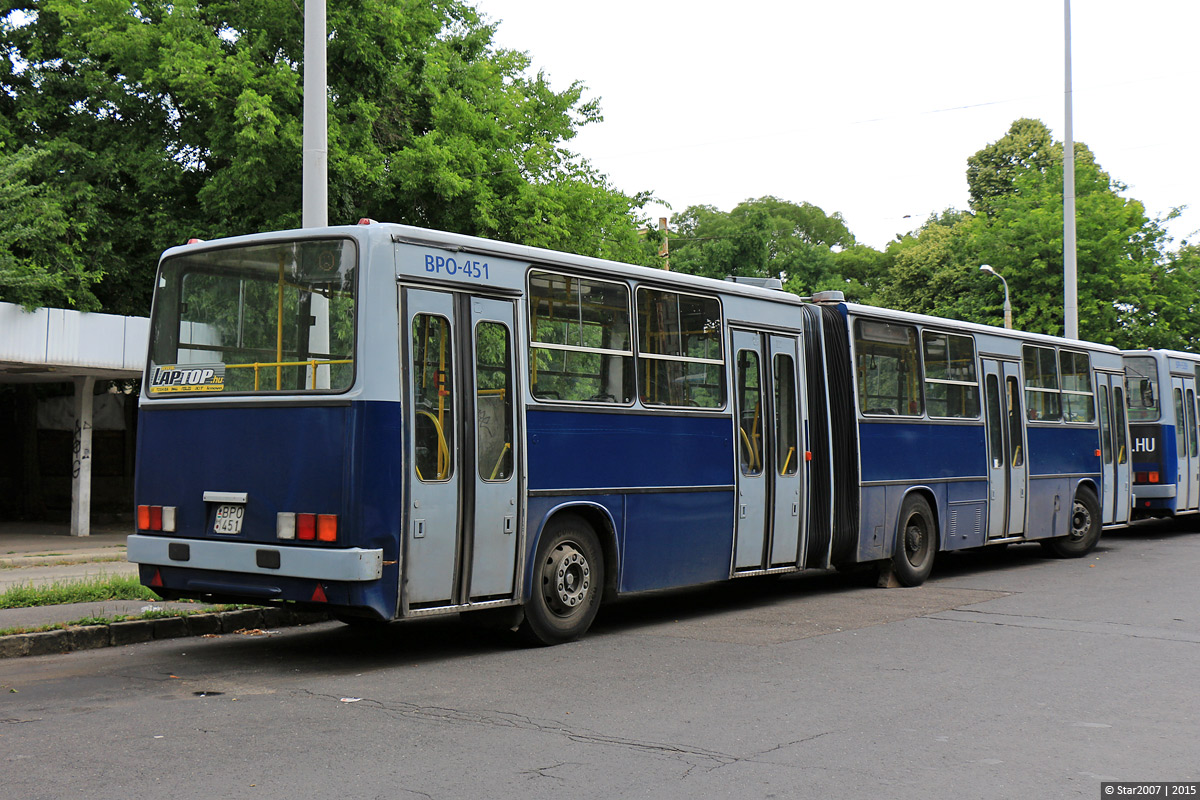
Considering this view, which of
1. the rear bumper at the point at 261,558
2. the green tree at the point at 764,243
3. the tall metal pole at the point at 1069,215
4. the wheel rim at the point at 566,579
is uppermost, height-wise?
the green tree at the point at 764,243

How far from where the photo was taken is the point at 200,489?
8.80 meters

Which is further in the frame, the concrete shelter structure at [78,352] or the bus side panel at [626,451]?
the concrete shelter structure at [78,352]

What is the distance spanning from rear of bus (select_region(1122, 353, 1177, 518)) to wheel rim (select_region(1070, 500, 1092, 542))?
418cm

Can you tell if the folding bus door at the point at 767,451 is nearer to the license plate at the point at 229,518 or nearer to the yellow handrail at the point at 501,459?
the yellow handrail at the point at 501,459

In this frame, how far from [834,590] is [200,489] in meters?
7.69

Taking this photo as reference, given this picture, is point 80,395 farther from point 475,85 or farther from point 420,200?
point 475,85

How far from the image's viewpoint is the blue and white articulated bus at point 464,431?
830 cm

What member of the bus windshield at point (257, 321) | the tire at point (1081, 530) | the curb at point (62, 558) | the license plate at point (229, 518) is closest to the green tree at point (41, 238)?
the curb at point (62, 558)

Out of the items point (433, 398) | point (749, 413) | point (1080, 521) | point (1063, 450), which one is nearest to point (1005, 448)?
point (1063, 450)

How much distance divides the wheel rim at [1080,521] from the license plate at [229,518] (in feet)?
43.7

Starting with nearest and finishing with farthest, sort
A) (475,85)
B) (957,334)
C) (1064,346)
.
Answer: (957,334)
(1064,346)
(475,85)

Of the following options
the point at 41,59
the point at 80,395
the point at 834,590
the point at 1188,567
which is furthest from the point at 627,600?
the point at 41,59

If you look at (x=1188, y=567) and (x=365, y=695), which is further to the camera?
(x=1188, y=567)

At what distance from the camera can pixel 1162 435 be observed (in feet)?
71.3
